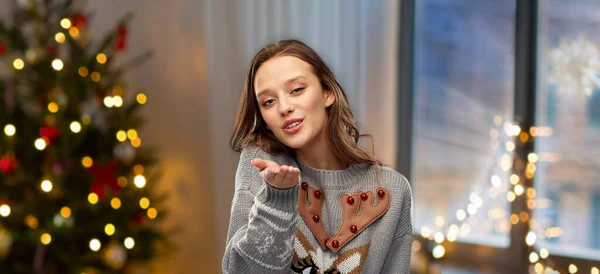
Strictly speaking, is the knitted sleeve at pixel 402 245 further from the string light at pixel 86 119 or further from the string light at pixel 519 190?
the string light at pixel 519 190

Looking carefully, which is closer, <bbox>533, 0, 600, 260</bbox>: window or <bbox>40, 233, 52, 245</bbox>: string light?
<bbox>40, 233, 52, 245</bbox>: string light

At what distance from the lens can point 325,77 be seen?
4.31 feet

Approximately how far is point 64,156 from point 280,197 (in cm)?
172

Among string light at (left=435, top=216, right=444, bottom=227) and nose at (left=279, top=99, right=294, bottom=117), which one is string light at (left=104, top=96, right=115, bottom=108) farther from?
nose at (left=279, top=99, right=294, bottom=117)

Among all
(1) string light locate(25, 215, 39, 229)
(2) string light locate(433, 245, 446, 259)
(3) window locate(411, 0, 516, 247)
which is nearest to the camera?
(1) string light locate(25, 215, 39, 229)

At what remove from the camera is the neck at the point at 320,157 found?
1.31 metres

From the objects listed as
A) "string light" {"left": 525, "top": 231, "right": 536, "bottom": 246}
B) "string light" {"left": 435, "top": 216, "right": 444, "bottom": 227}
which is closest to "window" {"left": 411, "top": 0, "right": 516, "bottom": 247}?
"string light" {"left": 435, "top": 216, "right": 444, "bottom": 227}

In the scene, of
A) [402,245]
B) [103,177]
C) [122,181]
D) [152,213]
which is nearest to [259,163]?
[402,245]

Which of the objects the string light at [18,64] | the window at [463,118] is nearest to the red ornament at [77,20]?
the string light at [18,64]

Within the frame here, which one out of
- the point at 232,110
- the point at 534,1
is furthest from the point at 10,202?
the point at 534,1

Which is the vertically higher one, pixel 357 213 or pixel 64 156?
pixel 357 213

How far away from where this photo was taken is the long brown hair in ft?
4.25

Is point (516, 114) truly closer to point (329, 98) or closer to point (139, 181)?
point (139, 181)

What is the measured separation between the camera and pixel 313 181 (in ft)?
4.28
